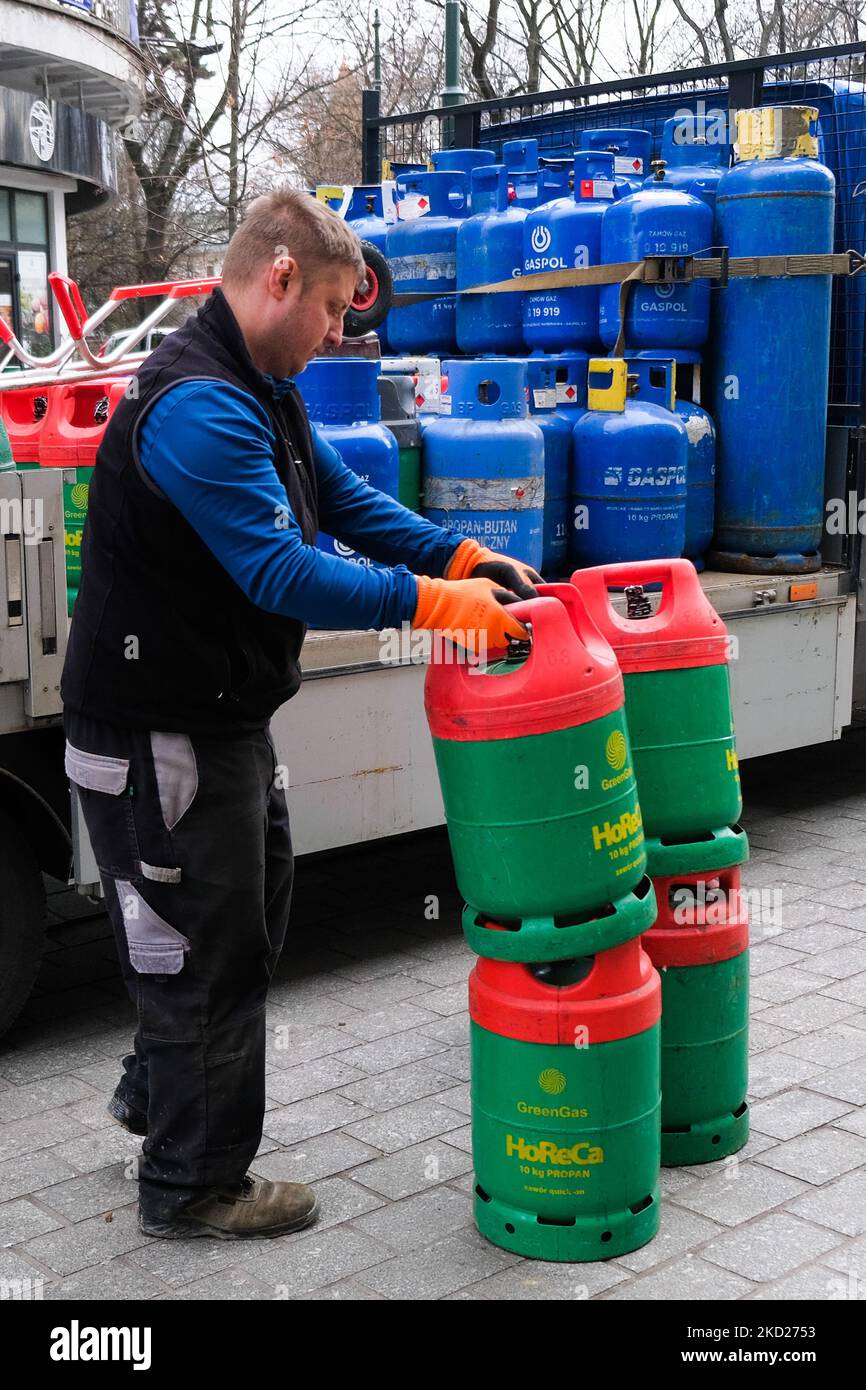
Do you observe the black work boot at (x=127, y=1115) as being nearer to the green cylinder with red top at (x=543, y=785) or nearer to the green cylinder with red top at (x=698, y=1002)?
the green cylinder with red top at (x=543, y=785)

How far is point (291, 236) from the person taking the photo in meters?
2.81

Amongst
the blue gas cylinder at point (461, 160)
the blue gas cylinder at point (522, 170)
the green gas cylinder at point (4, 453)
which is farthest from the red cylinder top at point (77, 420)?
the blue gas cylinder at point (461, 160)

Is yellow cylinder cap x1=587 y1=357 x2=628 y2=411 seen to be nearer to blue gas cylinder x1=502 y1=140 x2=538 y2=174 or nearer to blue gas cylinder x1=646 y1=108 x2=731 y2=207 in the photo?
blue gas cylinder x1=646 y1=108 x2=731 y2=207

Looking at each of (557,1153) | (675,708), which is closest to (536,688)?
(675,708)

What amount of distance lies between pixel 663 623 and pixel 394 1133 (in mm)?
1315

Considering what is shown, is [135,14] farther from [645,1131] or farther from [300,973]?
[645,1131]

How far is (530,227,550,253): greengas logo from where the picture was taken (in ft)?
18.4

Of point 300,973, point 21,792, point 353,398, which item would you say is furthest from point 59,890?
point 353,398

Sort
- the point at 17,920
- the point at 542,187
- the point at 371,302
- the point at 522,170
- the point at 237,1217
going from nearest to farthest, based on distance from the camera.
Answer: the point at 237,1217 < the point at 17,920 < the point at 371,302 < the point at 542,187 < the point at 522,170

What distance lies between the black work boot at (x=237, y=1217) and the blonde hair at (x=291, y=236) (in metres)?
1.77

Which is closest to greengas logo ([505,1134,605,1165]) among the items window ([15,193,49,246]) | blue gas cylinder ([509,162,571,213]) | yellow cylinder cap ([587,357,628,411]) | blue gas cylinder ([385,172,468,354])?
yellow cylinder cap ([587,357,628,411])

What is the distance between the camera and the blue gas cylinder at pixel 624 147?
5.86m

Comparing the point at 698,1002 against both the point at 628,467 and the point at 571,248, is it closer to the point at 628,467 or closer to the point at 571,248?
the point at 628,467

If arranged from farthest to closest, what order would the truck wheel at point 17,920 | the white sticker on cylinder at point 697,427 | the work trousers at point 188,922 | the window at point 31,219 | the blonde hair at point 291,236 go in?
1. the window at point 31,219
2. the white sticker on cylinder at point 697,427
3. the truck wheel at point 17,920
4. the work trousers at point 188,922
5. the blonde hair at point 291,236
